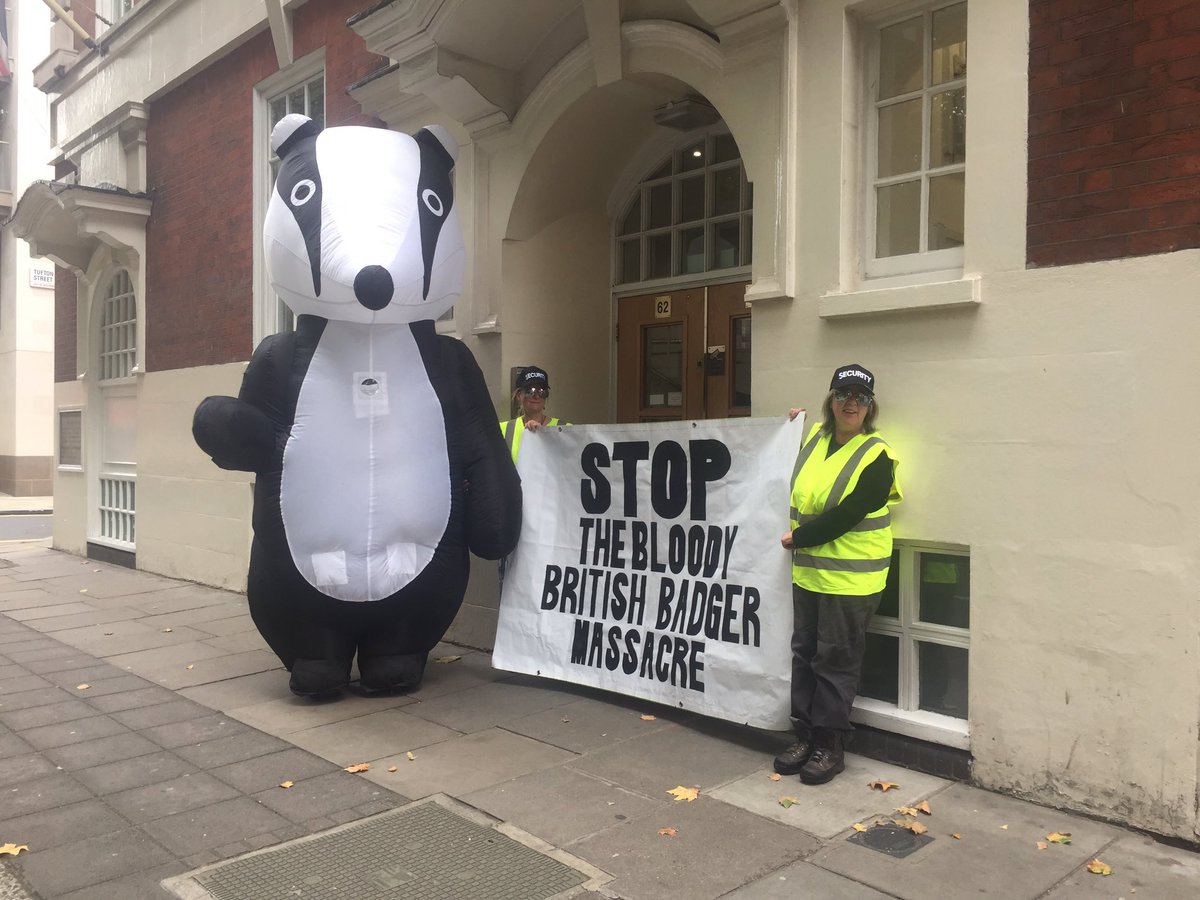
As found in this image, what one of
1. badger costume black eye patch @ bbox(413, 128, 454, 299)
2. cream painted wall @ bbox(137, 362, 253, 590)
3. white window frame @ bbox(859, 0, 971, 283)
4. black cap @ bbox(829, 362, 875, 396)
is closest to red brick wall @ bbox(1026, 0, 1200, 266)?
white window frame @ bbox(859, 0, 971, 283)

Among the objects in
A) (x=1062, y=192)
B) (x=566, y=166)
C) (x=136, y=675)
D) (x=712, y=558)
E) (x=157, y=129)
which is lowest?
(x=136, y=675)

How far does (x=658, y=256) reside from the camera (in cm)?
689

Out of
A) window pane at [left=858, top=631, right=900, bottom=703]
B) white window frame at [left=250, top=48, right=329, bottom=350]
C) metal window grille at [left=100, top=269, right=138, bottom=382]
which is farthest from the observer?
metal window grille at [left=100, top=269, right=138, bottom=382]

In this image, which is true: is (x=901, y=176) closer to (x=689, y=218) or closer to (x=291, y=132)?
(x=689, y=218)

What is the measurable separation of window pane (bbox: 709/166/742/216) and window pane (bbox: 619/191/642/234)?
72 cm

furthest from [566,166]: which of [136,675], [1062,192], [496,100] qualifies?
[136,675]

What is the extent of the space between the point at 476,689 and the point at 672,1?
402 centimetres

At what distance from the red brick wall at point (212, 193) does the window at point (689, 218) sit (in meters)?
2.66

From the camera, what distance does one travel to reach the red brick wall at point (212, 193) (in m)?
8.37

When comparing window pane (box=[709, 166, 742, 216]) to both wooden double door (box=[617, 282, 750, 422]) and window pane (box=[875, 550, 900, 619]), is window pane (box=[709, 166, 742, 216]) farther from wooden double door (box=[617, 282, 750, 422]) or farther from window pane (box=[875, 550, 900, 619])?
window pane (box=[875, 550, 900, 619])

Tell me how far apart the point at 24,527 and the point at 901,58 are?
53.7ft

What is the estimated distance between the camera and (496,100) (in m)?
6.31

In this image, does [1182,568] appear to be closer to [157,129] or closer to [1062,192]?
[1062,192]

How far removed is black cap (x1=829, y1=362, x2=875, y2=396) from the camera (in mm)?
4168
